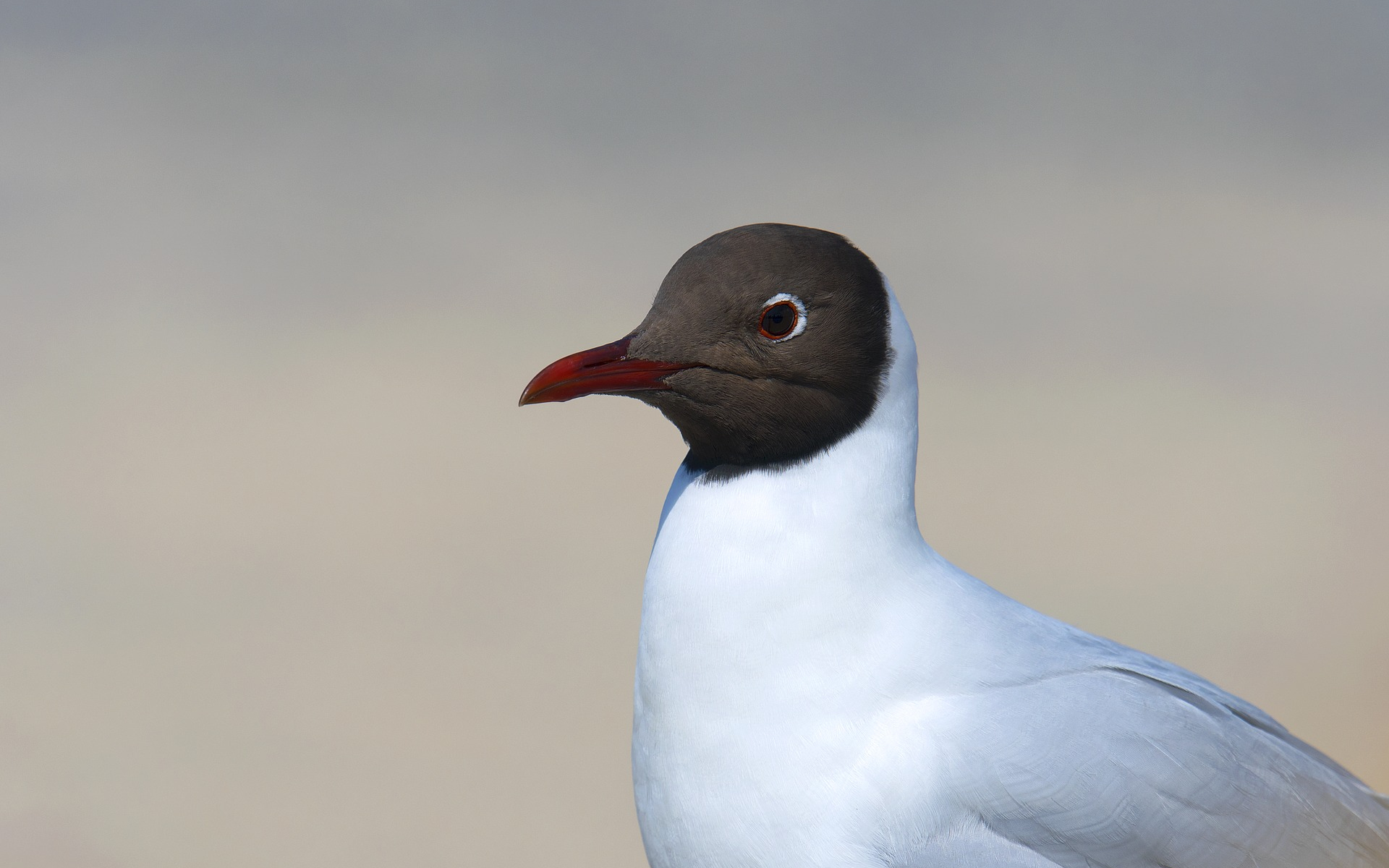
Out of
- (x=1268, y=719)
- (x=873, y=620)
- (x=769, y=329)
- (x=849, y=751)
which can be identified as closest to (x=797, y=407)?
(x=769, y=329)

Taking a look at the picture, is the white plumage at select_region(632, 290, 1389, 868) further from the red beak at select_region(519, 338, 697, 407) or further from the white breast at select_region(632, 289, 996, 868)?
the red beak at select_region(519, 338, 697, 407)

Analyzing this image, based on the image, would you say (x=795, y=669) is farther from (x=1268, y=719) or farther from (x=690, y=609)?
(x=1268, y=719)

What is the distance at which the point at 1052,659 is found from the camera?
52.8 inches

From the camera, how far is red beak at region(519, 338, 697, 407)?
A: 4.10 feet

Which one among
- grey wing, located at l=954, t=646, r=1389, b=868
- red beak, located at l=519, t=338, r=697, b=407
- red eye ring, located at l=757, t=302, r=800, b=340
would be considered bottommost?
grey wing, located at l=954, t=646, r=1389, b=868

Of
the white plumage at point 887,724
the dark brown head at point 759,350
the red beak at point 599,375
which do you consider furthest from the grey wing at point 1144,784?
the red beak at point 599,375

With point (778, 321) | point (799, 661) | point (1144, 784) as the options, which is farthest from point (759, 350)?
point (1144, 784)

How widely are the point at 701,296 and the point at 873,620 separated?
356 mm

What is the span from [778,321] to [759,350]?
0.11 ft

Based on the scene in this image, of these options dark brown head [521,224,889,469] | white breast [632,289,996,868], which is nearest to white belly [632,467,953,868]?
white breast [632,289,996,868]

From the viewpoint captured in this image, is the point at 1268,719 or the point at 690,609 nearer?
the point at 690,609

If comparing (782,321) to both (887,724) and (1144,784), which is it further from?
(1144,784)

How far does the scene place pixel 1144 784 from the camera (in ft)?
4.11

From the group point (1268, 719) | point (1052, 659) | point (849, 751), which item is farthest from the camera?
point (1268, 719)
